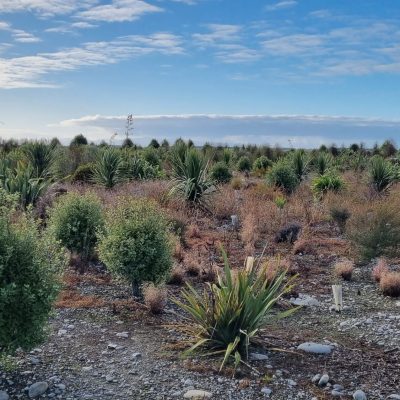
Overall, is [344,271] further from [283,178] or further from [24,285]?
[283,178]

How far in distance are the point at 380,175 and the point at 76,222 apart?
13157 mm

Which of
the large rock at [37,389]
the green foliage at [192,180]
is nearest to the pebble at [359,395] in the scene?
the large rock at [37,389]

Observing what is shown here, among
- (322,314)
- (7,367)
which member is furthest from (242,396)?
(322,314)

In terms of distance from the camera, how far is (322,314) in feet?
23.4

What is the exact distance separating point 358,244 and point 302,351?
517cm

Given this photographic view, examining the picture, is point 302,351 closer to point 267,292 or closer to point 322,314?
point 267,292

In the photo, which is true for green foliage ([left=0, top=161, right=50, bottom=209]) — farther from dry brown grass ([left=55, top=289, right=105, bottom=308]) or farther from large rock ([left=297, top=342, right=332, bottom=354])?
large rock ([left=297, top=342, right=332, bottom=354])

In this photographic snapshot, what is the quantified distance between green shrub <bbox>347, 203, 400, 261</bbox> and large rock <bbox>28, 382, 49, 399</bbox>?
692 centimetres

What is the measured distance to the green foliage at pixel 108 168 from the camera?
18094 millimetres

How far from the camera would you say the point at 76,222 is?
890cm

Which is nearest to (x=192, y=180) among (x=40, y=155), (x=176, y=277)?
(x=40, y=155)

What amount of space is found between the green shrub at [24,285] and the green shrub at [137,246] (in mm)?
2264

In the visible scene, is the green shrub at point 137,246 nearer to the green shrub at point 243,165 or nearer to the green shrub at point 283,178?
the green shrub at point 283,178

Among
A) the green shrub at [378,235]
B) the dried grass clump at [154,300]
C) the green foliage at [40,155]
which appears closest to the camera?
the dried grass clump at [154,300]
